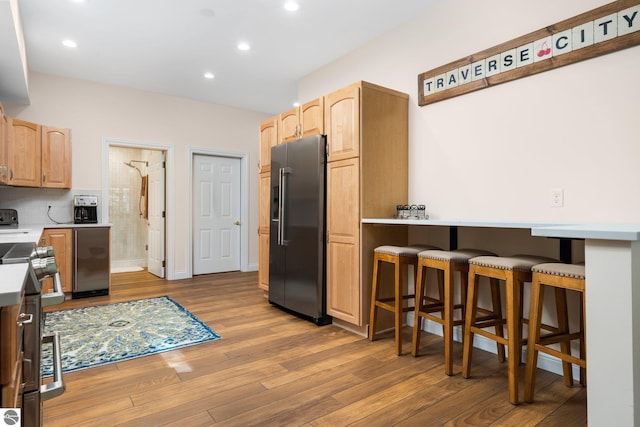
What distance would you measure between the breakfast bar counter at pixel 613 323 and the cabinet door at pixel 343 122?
→ 1856mm

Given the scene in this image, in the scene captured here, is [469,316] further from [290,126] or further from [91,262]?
[91,262]

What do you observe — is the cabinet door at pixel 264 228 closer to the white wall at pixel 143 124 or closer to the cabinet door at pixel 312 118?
the cabinet door at pixel 312 118

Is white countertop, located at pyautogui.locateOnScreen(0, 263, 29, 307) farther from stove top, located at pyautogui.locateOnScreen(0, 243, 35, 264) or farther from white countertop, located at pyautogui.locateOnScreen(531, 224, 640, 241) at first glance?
white countertop, located at pyautogui.locateOnScreen(531, 224, 640, 241)

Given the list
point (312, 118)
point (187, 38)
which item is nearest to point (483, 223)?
point (312, 118)

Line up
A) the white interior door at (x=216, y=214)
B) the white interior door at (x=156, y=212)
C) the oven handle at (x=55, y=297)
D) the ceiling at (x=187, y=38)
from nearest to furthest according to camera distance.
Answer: the oven handle at (x=55, y=297), the ceiling at (x=187, y=38), the white interior door at (x=156, y=212), the white interior door at (x=216, y=214)

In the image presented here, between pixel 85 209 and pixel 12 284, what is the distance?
14.8ft

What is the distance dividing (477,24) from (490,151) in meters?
1.00

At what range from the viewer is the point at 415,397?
2.02 metres

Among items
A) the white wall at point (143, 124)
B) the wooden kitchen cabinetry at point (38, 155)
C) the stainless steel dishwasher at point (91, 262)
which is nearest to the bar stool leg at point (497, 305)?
the stainless steel dishwasher at point (91, 262)

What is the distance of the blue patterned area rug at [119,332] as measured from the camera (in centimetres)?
257

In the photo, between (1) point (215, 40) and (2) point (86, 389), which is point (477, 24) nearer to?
(1) point (215, 40)

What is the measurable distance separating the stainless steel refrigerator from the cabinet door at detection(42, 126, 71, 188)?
2.70 m

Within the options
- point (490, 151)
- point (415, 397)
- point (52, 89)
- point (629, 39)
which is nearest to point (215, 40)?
point (52, 89)

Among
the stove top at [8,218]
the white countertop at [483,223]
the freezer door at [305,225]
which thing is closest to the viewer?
the white countertop at [483,223]
